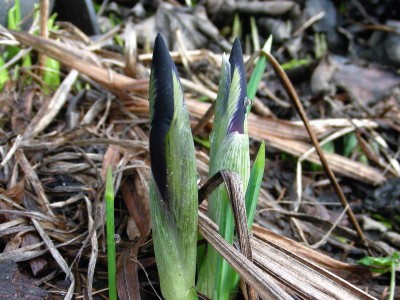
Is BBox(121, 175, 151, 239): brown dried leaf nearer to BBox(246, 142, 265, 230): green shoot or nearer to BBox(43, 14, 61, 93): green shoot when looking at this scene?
BBox(246, 142, 265, 230): green shoot

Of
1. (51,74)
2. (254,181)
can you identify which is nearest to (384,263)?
(254,181)

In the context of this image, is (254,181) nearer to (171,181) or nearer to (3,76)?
(171,181)

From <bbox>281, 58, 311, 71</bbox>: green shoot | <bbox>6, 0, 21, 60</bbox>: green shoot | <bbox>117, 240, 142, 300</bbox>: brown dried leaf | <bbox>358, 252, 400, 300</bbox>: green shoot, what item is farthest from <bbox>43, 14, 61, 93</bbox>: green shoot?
<bbox>358, 252, 400, 300</bbox>: green shoot

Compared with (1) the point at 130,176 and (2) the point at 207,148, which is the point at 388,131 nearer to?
(2) the point at 207,148

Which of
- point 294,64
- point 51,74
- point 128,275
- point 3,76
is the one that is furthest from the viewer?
point 294,64

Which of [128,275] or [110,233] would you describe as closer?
[110,233]

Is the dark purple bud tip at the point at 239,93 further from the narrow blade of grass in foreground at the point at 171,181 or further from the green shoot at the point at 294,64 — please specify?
the green shoot at the point at 294,64

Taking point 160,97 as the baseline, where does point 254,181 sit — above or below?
below

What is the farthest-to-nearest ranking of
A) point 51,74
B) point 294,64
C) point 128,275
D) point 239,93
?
point 294,64
point 51,74
point 128,275
point 239,93

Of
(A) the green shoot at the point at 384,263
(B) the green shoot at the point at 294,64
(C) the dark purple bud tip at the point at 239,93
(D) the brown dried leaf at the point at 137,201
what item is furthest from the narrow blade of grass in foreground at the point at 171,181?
(B) the green shoot at the point at 294,64
